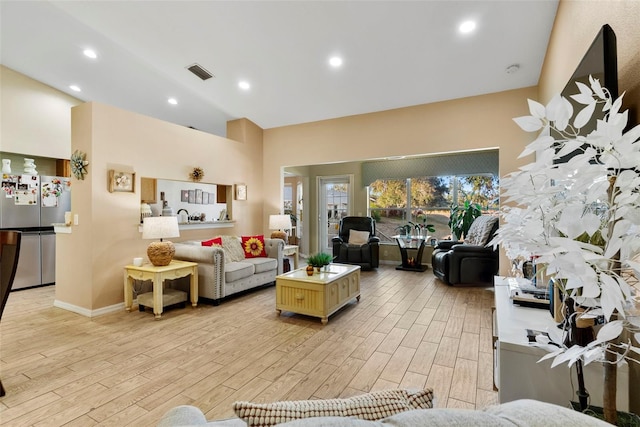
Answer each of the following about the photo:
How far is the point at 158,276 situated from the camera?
11.1 feet

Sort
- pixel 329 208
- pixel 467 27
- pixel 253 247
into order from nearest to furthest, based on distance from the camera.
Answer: pixel 467 27 < pixel 253 247 < pixel 329 208

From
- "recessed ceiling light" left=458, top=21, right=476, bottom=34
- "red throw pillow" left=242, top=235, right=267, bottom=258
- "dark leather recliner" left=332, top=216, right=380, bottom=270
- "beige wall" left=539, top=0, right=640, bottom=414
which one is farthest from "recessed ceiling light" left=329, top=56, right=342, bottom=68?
"dark leather recliner" left=332, top=216, right=380, bottom=270

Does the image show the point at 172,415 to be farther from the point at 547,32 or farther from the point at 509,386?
the point at 547,32

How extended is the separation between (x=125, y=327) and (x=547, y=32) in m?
5.48

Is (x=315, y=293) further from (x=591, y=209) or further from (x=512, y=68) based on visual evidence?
(x=512, y=68)

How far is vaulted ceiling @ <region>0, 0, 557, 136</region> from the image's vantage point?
3170 mm

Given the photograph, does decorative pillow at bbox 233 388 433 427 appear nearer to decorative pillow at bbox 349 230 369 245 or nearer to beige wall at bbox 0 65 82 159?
decorative pillow at bbox 349 230 369 245

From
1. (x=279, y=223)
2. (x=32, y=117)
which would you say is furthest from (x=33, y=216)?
(x=279, y=223)

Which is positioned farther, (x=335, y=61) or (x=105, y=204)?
(x=335, y=61)

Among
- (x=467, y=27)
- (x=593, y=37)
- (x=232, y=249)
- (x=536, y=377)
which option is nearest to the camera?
(x=536, y=377)

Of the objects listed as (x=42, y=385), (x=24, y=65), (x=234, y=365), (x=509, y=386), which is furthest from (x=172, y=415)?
(x=24, y=65)

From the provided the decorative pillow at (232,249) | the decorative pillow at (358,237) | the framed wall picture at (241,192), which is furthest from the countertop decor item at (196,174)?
the decorative pillow at (358,237)

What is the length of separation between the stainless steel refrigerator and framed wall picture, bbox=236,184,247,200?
2.96 meters

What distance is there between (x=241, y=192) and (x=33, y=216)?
3.34 m
